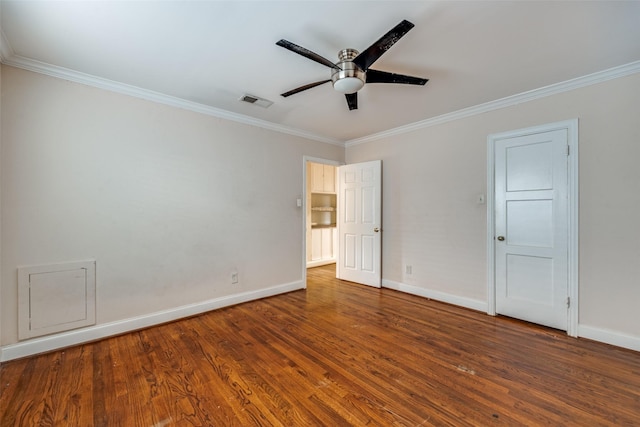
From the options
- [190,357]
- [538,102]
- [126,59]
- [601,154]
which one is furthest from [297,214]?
[601,154]

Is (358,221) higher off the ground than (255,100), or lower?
lower

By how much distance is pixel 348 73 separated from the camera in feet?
6.86

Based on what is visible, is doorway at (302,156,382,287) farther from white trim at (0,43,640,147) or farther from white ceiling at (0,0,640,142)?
white ceiling at (0,0,640,142)

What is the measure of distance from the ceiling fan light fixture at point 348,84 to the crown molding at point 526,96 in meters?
1.98

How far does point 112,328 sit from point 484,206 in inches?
170

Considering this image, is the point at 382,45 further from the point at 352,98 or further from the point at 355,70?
the point at 352,98

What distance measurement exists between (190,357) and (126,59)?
103 inches

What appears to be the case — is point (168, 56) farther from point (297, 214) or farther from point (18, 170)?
point (297, 214)

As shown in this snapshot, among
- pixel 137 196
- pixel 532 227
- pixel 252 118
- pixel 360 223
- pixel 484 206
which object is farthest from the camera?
pixel 360 223

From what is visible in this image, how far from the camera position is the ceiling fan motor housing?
2.08m

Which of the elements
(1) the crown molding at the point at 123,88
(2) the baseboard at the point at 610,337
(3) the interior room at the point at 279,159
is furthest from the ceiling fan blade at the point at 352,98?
(2) the baseboard at the point at 610,337

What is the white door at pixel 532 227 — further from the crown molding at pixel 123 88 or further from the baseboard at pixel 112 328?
the baseboard at pixel 112 328

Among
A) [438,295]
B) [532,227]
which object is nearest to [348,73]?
[532,227]

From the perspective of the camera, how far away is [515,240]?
315 centimetres
